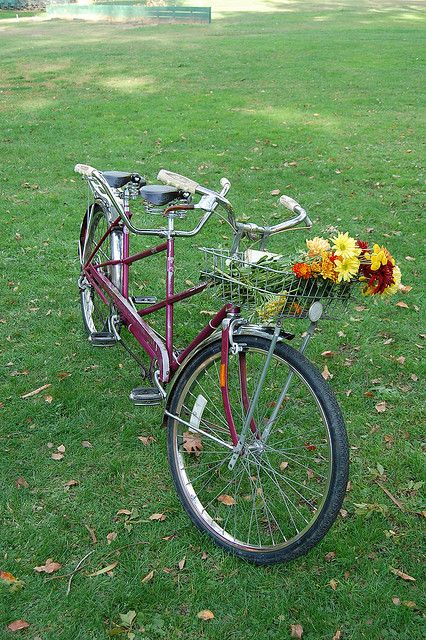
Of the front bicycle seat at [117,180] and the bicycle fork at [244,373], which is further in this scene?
the front bicycle seat at [117,180]

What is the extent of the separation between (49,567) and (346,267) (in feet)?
6.29

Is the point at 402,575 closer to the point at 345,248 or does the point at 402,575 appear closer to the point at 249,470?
the point at 249,470

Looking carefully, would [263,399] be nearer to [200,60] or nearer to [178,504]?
[178,504]

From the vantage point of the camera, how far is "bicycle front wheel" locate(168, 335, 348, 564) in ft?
9.61

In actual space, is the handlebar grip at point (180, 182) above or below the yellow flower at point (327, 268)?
above

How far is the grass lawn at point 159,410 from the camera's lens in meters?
3.05

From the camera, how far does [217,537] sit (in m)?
3.31

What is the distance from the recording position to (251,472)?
3795 mm

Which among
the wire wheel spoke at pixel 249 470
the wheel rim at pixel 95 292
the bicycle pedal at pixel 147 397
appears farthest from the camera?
the wheel rim at pixel 95 292

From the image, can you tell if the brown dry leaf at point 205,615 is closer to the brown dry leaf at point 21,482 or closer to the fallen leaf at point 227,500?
the fallen leaf at point 227,500

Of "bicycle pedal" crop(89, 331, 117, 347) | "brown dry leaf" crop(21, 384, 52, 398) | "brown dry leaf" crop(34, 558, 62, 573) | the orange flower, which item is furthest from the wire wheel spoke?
"brown dry leaf" crop(21, 384, 52, 398)

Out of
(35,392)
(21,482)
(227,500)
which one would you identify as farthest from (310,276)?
(35,392)

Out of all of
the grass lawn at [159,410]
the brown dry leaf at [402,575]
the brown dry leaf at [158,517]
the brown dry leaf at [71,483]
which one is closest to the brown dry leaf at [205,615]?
the grass lawn at [159,410]

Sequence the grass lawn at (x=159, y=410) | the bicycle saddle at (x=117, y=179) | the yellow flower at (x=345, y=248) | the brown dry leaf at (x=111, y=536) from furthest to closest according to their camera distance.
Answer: the bicycle saddle at (x=117, y=179) < the brown dry leaf at (x=111, y=536) < the grass lawn at (x=159, y=410) < the yellow flower at (x=345, y=248)
